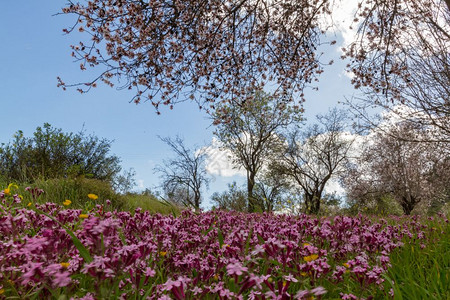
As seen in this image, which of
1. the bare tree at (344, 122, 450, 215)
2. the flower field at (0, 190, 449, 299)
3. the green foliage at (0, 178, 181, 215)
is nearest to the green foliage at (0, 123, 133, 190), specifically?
the green foliage at (0, 178, 181, 215)

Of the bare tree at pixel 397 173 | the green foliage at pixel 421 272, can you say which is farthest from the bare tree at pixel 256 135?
the green foliage at pixel 421 272

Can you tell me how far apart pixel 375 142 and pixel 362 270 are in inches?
1326

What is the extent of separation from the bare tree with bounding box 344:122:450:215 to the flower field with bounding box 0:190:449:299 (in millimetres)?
25768

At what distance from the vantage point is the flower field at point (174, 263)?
1586 mm

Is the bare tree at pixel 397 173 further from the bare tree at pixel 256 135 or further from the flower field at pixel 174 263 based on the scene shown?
the flower field at pixel 174 263

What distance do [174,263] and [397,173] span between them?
32443 mm

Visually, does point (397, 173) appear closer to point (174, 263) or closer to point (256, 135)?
point (256, 135)

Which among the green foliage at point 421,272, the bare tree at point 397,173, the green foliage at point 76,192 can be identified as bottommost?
the green foliage at point 421,272

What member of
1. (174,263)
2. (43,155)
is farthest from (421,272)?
(43,155)

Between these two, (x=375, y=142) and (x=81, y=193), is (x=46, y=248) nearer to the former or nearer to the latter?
(x=81, y=193)

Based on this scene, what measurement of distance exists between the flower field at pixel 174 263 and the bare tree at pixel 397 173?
25768 millimetres

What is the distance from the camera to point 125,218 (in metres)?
3.51

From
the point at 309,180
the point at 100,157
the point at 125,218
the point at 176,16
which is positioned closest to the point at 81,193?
the point at 176,16

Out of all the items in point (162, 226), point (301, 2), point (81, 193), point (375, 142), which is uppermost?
point (375, 142)
